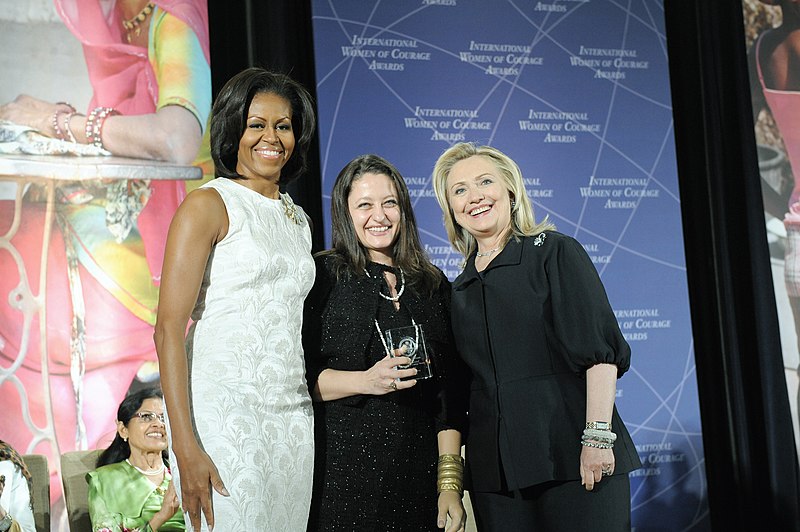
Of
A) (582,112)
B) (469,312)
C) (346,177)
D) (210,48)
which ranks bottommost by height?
(469,312)

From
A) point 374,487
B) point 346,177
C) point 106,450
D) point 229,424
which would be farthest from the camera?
point 106,450

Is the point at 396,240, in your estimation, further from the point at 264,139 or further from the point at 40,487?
the point at 40,487

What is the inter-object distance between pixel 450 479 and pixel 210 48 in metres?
2.76

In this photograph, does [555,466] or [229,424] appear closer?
[229,424]

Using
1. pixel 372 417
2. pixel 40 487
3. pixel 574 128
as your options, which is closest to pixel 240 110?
pixel 372 417

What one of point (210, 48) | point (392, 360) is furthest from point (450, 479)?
point (210, 48)

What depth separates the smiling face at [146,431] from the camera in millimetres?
3773

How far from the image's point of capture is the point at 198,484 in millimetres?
2006

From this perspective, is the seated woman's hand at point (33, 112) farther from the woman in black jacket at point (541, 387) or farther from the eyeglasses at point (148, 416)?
the woman in black jacket at point (541, 387)

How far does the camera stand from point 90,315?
4129mm

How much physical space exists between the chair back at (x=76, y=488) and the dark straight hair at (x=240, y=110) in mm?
1981

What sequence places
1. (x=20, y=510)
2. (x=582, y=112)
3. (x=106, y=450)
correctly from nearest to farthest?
1. (x=20, y=510)
2. (x=106, y=450)
3. (x=582, y=112)

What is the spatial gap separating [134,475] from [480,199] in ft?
6.55

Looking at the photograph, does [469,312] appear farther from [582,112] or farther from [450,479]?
[582,112]
